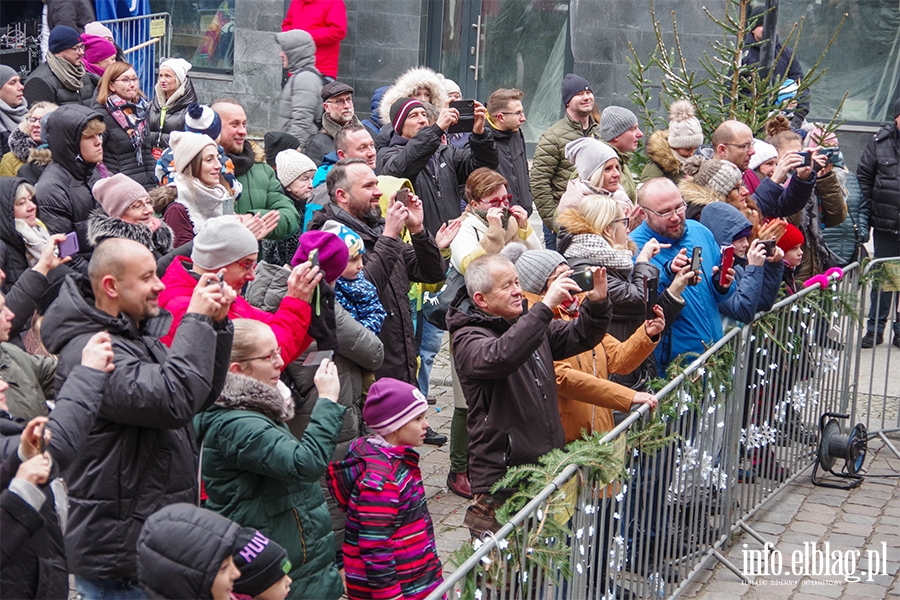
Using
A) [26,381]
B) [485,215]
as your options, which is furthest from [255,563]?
[485,215]

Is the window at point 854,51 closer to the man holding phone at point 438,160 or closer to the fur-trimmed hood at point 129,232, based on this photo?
the man holding phone at point 438,160

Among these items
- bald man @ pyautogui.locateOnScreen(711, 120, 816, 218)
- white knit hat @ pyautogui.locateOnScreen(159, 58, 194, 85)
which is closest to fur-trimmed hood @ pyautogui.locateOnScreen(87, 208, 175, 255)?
white knit hat @ pyautogui.locateOnScreen(159, 58, 194, 85)

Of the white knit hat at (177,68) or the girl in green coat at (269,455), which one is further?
the white knit hat at (177,68)

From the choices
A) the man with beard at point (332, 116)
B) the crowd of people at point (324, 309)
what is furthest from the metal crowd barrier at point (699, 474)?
the man with beard at point (332, 116)

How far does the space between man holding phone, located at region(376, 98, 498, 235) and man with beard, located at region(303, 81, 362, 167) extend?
702mm

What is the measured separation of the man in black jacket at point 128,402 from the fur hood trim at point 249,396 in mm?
154

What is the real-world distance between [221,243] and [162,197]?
220 cm

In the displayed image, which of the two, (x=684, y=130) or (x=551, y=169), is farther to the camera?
(x=551, y=169)

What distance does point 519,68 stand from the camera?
15.7 m

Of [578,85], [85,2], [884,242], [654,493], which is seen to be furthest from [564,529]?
[85,2]

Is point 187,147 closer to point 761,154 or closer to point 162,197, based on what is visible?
point 162,197

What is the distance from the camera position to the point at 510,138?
9289mm

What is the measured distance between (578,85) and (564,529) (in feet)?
19.8

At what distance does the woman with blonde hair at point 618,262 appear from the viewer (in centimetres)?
600
